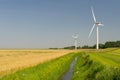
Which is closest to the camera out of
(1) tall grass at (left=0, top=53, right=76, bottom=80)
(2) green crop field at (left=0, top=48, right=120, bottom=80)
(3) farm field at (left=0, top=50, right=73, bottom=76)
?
(2) green crop field at (left=0, top=48, right=120, bottom=80)

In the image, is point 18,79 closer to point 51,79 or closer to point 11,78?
point 11,78

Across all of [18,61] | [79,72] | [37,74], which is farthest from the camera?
[18,61]

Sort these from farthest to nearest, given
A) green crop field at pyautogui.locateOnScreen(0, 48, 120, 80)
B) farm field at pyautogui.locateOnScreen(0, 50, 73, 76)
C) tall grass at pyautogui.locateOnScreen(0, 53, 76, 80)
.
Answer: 1. farm field at pyautogui.locateOnScreen(0, 50, 73, 76)
2. tall grass at pyautogui.locateOnScreen(0, 53, 76, 80)
3. green crop field at pyautogui.locateOnScreen(0, 48, 120, 80)

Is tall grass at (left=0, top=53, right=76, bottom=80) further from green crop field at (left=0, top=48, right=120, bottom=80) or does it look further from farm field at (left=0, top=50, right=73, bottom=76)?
farm field at (left=0, top=50, right=73, bottom=76)

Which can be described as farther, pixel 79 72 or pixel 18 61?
pixel 18 61

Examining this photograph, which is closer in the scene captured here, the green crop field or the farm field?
the green crop field

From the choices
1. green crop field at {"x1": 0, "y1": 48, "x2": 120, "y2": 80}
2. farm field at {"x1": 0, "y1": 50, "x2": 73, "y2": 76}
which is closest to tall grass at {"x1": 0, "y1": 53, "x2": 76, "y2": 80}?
green crop field at {"x1": 0, "y1": 48, "x2": 120, "y2": 80}

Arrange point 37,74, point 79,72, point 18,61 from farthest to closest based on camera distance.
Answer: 1. point 18,61
2. point 79,72
3. point 37,74

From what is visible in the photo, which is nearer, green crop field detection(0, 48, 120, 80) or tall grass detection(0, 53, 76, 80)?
green crop field detection(0, 48, 120, 80)

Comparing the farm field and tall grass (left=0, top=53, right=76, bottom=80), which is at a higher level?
the farm field

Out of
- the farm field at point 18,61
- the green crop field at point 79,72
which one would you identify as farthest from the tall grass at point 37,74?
the farm field at point 18,61

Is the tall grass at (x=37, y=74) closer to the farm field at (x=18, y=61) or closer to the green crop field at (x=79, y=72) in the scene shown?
the green crop field at (x=79, y=72)

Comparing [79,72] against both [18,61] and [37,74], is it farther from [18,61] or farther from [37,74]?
[18,61]

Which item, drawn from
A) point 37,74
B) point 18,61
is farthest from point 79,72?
point 18,61
